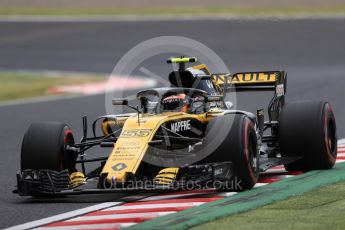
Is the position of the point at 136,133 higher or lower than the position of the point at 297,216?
higher

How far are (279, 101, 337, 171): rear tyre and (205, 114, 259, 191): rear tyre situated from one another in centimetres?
97

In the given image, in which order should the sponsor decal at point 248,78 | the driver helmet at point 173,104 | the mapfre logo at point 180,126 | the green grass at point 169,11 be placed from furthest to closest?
the green grass at point 169,11 → the sponsor decal at point 248,78 → the driver helmet at point 173,104 → the mapfre logo at point 180,126

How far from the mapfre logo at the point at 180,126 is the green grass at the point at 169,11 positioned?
27315 mm

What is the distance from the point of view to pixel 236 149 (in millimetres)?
9977

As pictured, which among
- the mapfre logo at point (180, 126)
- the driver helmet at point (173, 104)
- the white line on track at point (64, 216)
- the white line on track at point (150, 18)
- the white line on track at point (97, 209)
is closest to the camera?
the white line on track at point (97, 209)

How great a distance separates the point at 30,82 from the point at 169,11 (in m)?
15.3

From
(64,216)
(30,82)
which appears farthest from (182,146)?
(30,82)

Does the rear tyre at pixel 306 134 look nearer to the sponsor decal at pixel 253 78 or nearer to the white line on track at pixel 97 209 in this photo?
the sponsor decal at pixel 253 78

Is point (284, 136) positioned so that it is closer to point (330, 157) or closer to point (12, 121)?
point (330, 157)

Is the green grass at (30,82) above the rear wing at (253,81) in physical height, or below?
above

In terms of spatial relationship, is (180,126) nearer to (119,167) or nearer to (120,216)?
(119,167)

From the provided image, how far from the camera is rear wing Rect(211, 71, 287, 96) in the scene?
12398 mm

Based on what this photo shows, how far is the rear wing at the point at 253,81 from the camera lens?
40.7ft

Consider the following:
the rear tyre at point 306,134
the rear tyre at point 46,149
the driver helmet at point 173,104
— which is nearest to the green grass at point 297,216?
the rear tyre at point 306,134
